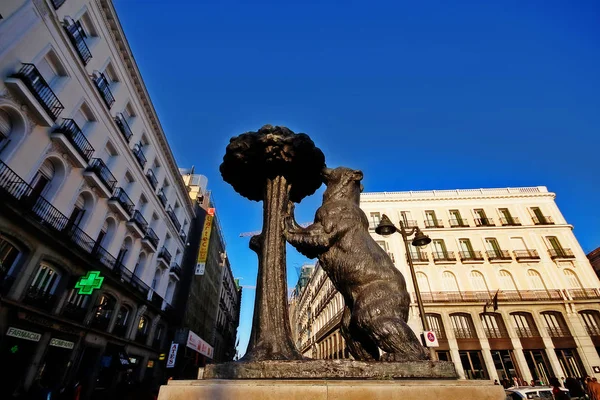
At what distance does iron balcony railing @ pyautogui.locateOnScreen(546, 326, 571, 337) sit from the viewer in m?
19.9

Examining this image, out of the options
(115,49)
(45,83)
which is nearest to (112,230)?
(45,83)

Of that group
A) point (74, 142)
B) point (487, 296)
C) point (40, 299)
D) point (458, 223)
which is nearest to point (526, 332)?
point (487, 296)

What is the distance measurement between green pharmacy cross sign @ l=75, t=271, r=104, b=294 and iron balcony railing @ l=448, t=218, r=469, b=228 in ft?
82.4

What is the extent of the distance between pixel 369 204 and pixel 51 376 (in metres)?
22.7

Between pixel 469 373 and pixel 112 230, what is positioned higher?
pixel 112 230

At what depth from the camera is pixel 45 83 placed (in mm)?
10820

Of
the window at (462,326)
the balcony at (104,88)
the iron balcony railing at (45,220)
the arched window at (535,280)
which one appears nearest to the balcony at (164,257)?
the iron balcony railing at (45,220)

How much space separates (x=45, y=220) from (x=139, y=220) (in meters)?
7.54

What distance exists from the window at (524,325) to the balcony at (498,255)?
4.04 meters

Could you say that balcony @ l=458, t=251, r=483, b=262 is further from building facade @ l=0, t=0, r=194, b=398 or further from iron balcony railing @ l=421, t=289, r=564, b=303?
building facade @ l=0, t=0, r=194, b=398

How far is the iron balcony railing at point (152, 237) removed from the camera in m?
19.2

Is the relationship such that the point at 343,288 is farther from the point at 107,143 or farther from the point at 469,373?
the point at 469,373

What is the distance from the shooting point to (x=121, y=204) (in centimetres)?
1581

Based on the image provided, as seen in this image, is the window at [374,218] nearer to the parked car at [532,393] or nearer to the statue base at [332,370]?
the parked car at [532,393]
